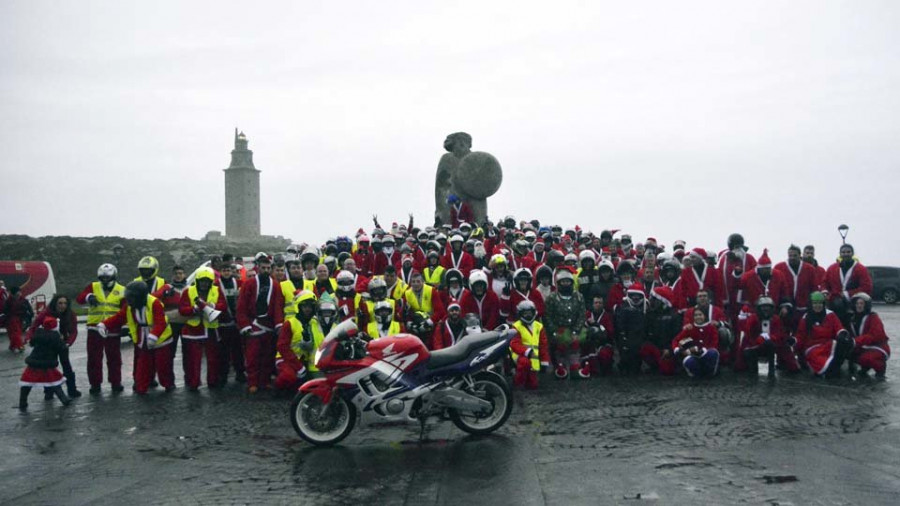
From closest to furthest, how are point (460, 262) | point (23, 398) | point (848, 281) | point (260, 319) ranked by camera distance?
point (23, 398) → point (260, 319) → point (848, 281) → point (460, 262)

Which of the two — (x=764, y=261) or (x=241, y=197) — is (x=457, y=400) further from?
(x=241, y=197)

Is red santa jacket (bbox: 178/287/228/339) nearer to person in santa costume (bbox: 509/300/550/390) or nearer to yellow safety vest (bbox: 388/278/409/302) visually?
yellow safety vest (bbox: 388/278/409/302)

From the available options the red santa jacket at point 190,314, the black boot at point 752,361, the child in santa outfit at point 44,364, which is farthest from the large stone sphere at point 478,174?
the child in santa outfit at point 44,364

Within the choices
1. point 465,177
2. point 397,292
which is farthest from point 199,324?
point 465,177

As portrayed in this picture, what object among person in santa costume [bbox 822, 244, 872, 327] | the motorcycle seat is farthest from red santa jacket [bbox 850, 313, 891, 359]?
the motorcycle seat

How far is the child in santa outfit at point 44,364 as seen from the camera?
10609mm

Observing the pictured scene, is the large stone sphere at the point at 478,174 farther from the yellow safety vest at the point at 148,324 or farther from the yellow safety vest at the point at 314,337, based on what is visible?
the yellow safety vest at the point at 314,337

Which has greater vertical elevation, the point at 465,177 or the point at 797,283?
the point at 465,177

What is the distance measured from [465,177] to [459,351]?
51.5 feet

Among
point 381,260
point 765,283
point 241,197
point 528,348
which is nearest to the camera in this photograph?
point 528,348

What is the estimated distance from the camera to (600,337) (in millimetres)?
12406

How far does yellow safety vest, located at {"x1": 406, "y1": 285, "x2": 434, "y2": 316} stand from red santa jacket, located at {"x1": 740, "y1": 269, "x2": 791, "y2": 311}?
5231mm

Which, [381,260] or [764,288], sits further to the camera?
[381,260]

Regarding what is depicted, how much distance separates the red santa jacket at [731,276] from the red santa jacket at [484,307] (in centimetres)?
410
